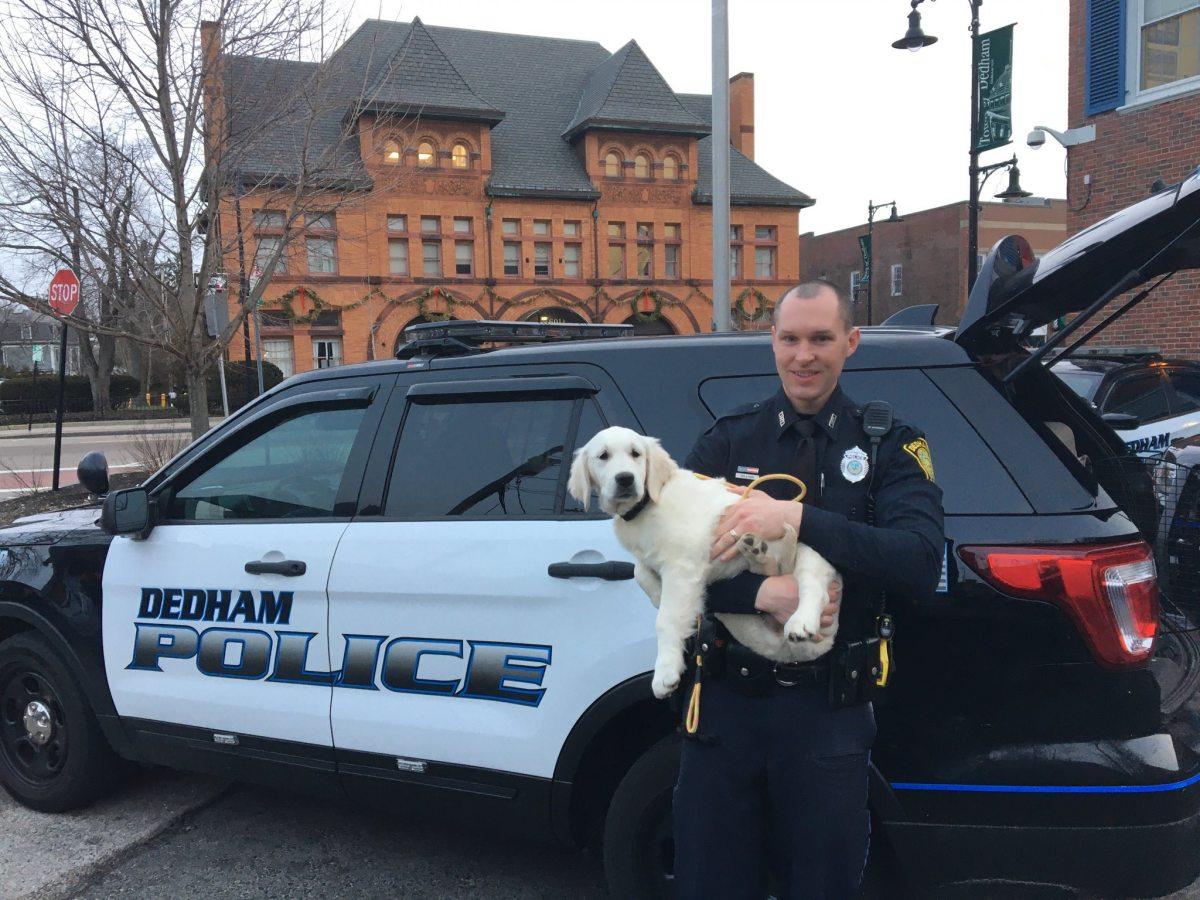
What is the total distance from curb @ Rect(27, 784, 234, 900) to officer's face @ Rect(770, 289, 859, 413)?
3.27 metres

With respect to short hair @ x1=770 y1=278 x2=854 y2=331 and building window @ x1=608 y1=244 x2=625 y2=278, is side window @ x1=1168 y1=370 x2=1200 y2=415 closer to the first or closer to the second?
short hair @ x1=770 y1=278 x2=854 y2=331

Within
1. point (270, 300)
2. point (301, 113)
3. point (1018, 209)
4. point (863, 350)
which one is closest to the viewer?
point (863, 350)

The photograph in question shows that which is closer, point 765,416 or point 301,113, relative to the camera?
point 765,416

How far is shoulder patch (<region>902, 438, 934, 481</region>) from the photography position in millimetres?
1990

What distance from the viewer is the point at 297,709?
10.4 ft

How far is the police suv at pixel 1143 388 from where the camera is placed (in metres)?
7.96

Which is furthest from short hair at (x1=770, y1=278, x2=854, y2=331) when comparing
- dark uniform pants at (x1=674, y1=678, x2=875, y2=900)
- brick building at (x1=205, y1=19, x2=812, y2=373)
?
brick building at (x1=205, y1=19, x2=812, y2=373)

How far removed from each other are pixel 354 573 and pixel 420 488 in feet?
1.20

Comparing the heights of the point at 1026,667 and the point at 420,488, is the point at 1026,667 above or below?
below

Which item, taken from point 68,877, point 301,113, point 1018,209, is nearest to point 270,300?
point 301,113

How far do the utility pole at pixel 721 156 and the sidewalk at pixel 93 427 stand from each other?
78.4 feet

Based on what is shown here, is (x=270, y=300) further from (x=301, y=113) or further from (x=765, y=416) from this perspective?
(x=765, y=416)

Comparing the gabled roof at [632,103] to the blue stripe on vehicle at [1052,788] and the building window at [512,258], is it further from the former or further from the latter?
the blue stripe on vehicle at [1052,788]

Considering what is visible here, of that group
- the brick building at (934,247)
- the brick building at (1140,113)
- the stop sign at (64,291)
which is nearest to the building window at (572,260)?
the brick building at (934,247)
